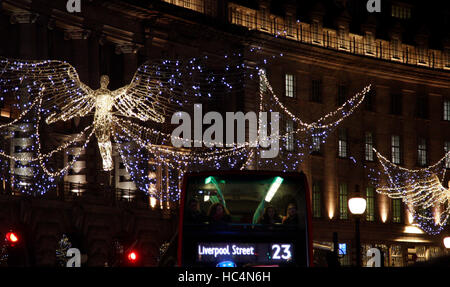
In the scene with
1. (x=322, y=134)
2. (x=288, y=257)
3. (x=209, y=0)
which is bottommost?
(x=288, y=257)

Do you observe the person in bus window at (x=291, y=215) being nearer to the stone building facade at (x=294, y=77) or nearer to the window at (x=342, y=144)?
the stone building facade at (x=294, y=77)

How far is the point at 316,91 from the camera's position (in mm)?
67500

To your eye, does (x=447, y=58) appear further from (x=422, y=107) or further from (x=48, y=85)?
(x=48, y=85)

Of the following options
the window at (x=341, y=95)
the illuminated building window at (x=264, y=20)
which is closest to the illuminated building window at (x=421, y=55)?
the window at (x=341, y=95)

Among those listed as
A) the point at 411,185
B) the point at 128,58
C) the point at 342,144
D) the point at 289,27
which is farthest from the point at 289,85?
the point at 128,58

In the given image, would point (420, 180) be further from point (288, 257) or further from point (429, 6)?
point (288, 257)

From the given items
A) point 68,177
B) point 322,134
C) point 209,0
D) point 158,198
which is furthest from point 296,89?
point 68,177

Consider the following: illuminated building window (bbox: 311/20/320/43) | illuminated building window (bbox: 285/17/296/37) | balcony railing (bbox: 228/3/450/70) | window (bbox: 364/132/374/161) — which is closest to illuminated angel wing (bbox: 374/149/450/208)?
window (bbox: 364/132/374/161)

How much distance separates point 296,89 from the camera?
216 ft

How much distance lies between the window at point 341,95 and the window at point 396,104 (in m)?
4.29

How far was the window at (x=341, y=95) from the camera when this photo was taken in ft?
225

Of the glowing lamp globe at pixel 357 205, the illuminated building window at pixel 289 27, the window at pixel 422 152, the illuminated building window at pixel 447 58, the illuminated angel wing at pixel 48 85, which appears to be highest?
the illuminated building window at pixel 289 27

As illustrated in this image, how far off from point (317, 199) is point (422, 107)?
35.7 feet

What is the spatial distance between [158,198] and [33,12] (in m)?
11.7
